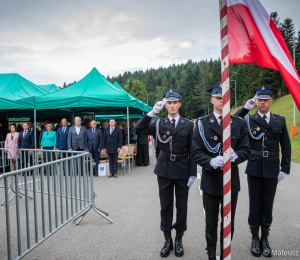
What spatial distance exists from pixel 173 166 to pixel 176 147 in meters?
0.27

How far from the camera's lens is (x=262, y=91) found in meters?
3.19

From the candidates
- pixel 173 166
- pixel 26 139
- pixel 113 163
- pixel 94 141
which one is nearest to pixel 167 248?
pixel 173 166

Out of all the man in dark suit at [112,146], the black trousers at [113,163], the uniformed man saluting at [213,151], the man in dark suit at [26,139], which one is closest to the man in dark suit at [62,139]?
the man in dark suit at [26,139]

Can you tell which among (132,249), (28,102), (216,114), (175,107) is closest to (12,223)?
(132,249)

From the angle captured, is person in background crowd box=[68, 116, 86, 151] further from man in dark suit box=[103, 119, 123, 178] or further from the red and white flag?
the red and white flag

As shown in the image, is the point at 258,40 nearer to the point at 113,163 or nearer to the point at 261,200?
the point at 261,200

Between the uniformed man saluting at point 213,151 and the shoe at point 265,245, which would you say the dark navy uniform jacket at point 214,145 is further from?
the shoe at point 265,245

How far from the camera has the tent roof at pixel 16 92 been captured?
8.36 m

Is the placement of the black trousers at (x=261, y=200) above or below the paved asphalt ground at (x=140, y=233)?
above

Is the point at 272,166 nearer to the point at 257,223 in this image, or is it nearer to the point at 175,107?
the point at 257,223

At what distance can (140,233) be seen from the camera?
142 inches

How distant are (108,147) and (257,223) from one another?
5.77 metres

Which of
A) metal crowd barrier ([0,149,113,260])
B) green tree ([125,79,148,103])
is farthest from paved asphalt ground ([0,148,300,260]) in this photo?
green tree ([125,79,148,103])

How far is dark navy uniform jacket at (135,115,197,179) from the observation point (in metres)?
3.09
